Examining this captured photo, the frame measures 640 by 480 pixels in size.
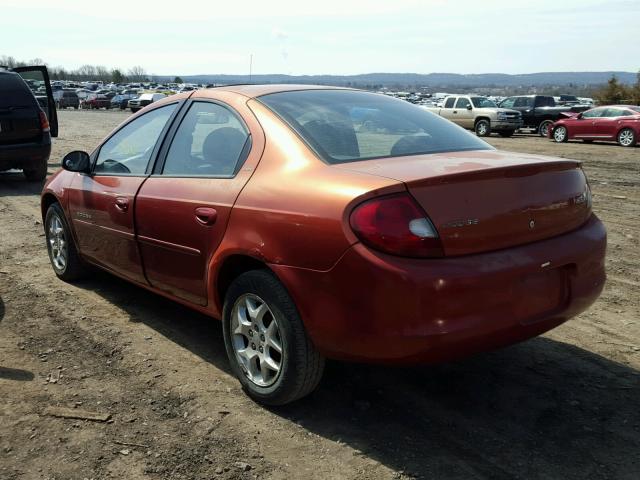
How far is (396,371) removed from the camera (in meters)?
3.73

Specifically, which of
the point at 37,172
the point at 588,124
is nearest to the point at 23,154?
the point at 37,172

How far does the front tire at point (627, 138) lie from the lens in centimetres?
2077

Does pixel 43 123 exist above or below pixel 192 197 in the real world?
below

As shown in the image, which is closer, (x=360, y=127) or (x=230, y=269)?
(x=230, y=269)

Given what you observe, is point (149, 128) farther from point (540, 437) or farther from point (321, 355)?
point (540, 437)

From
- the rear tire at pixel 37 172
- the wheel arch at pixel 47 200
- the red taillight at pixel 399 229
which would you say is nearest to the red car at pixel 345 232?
the red taillight at pixel 399 229

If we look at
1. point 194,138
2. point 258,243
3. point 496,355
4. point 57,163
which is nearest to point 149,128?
point 194,138

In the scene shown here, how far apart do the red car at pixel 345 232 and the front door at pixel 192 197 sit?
0.01 m

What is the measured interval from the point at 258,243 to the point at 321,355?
632mm

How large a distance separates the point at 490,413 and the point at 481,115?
80.4ft

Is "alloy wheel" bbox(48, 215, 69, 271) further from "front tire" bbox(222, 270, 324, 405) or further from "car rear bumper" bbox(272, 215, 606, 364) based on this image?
"car rear bumper" bbox(272, 215, 606, 364)

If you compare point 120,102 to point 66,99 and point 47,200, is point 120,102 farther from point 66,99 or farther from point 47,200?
point 47,200

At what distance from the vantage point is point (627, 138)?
21.0 meters

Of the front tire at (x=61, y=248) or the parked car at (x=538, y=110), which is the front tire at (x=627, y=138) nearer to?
the parked car at (x=538, y=110)
